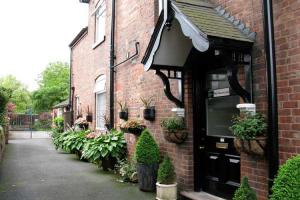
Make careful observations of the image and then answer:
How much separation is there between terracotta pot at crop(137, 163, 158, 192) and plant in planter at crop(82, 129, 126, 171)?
209 cm

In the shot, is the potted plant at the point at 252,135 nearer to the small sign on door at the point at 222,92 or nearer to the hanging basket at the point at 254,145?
the hanging basket at the point at 254,145

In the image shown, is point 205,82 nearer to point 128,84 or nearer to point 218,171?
point 218,171

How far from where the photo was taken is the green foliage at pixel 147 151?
651 cm

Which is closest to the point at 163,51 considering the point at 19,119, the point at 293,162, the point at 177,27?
the point at 177,27

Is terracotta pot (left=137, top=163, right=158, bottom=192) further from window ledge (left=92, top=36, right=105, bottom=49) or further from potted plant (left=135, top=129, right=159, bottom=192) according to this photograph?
window ledge (left=92, top=36, right=105, bottom=49)

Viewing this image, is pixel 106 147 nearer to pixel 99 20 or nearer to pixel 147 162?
pixel 147 162

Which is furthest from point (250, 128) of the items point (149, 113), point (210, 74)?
point (149, 113)

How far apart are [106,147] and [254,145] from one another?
511 centimetres

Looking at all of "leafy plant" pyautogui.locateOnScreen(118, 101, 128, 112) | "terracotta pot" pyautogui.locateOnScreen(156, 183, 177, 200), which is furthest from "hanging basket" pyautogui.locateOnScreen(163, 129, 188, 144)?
"leafy plant" pyautogui.locateOnScreen(118, 101, 128, 112)

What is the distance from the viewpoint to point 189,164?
6.00 metres

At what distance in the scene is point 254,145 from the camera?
160 inches

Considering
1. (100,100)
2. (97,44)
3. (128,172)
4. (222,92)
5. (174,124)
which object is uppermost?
(97,44)

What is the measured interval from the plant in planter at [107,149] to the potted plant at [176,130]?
2861mm

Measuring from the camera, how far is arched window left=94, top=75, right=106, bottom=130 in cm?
1155
